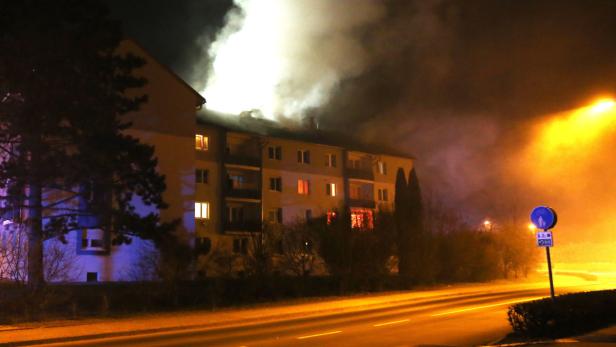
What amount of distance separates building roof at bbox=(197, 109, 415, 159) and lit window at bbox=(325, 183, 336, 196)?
385 centimetres

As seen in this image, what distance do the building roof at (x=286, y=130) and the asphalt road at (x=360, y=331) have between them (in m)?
A: 29.2

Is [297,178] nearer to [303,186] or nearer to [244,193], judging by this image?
[303,186]

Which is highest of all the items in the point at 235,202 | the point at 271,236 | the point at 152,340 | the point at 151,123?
the point at 151,123

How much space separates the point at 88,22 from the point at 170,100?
15.7 meters

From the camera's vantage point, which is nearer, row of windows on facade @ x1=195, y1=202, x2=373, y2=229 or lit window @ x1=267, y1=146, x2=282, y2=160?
row of windows on facade @ x1=195, y1=202, x2=373, y2=229

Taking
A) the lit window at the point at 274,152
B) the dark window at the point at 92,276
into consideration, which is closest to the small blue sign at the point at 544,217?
the dark window at the point at 92,276

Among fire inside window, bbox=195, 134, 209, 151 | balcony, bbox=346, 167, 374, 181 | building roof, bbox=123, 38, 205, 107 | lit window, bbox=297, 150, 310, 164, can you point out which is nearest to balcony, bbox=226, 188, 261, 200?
fire inside window, bbox=195, 134, 209, 151

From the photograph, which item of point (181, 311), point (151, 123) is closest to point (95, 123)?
point (181, 311)

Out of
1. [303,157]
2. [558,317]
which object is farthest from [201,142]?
[558,317]

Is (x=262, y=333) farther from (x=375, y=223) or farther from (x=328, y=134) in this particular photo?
(x=328, y=134)

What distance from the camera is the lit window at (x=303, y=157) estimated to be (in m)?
53.0

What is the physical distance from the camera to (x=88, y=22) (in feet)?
80.7

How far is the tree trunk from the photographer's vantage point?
2183 centimetres

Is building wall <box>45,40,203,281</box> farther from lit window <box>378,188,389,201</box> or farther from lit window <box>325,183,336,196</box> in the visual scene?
lit window <box>378,188,389,201</box>
